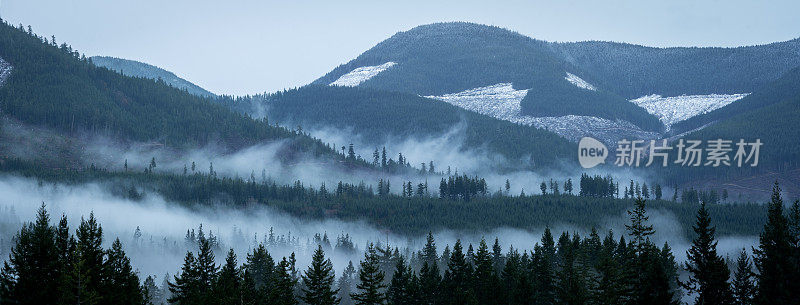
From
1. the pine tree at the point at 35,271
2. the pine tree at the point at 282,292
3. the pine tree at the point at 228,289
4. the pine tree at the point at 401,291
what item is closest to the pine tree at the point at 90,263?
the pine tree at the point at 35,271

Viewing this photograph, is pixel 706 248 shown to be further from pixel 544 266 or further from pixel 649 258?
pixel 544 266

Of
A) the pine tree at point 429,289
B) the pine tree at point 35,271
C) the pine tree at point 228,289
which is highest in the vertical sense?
the pine tree at point 35,271

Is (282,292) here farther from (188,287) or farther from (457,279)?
(457,279)

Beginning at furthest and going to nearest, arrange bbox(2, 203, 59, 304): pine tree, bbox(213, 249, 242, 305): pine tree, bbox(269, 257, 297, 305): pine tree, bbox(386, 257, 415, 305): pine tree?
bbox(386, 257, 415, 305): pine tree → bbox(269, 257, 297, 305): pine tree → bbox(213, 249, 242, 305): pine tree → bbox(2, 203, 59, 304): pine tree

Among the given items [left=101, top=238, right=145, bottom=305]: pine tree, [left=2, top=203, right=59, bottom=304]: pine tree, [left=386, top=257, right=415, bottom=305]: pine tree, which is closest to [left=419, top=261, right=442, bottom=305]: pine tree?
[left=386, top=257, right=415, bottom=305]: pine tree

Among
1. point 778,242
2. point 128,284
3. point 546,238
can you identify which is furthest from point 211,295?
point 546,238

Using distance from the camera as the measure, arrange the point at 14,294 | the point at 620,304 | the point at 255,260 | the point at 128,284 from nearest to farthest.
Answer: the point at 14,294 → the point at 620,304 → the point at 128,284 → the point at 255,260

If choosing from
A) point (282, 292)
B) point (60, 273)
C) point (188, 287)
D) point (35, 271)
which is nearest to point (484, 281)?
point (282, 292)

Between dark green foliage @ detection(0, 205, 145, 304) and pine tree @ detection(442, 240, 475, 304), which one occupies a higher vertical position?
dark green foliage @ detection(0, 205, 145, 304)

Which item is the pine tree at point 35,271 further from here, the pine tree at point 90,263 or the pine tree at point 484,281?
the pine tree at point 484,281

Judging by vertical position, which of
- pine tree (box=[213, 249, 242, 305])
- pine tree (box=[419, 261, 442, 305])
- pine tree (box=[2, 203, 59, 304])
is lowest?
pine tree (box=[419, 261, 442, 305])

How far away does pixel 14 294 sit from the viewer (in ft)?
255

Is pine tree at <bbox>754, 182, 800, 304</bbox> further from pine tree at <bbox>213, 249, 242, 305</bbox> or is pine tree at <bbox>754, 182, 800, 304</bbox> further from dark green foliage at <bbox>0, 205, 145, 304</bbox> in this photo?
dark green foliage at <bbox>0, 205, 145, 304</bbox>

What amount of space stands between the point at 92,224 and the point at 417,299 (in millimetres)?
35922
